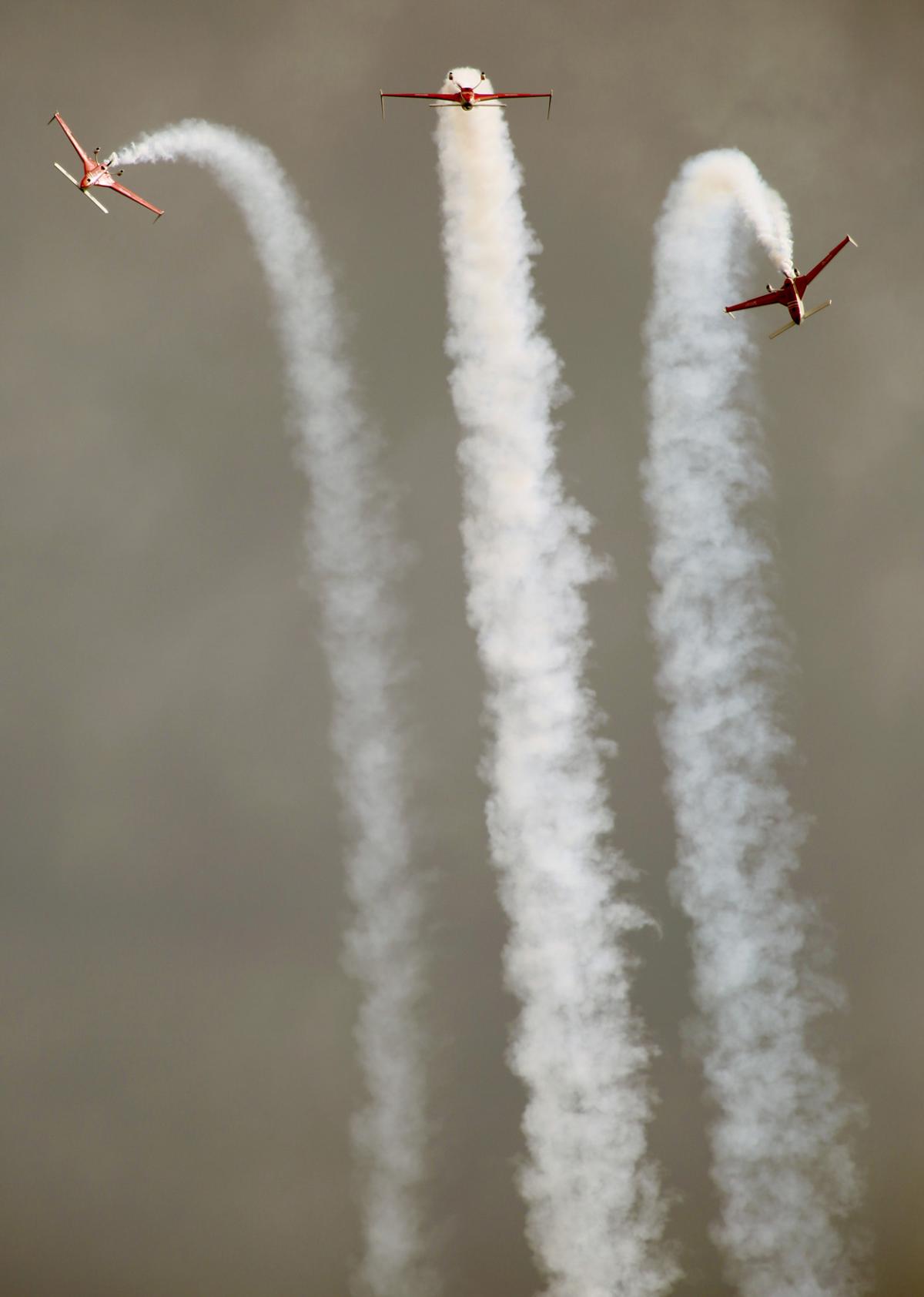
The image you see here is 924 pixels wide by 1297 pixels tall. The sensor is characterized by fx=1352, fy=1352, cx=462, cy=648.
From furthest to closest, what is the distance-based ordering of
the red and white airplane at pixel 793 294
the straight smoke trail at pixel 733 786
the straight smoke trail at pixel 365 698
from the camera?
the straight smoke trail at pixel 365 698 → the straight smoke trail at pixel 733 786 → the red and white airplane at pixel 793 294

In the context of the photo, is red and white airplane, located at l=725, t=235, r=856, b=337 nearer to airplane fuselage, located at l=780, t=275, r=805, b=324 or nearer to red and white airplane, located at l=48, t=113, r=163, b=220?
airplane fuselage, located at l=780, t=275, r=805, b=324

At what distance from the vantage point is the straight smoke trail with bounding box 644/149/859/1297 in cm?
3450

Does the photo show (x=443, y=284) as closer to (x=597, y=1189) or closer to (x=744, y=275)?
(x=744, y=275)

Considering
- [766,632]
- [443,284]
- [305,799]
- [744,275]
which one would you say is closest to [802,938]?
[766,632]

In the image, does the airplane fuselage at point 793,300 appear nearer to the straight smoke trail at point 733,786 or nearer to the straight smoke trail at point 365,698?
the straight smoke trail at point 733,786

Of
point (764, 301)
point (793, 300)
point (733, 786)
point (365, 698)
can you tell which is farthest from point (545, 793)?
point (793, 300)

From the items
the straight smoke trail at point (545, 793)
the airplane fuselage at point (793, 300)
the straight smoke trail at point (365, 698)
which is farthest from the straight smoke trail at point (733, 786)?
the straight smoke trail at point (365, 698)

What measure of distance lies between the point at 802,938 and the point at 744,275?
1745 cm

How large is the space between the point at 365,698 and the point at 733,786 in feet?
34.7

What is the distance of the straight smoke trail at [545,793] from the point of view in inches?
1361

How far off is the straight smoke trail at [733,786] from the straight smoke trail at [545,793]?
2.06 meters

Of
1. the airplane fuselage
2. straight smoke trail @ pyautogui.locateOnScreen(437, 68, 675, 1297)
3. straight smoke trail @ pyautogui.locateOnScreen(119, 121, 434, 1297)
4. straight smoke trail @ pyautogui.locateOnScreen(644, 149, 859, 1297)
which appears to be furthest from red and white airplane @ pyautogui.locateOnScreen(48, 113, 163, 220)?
the airplane fuselage

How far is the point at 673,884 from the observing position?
35.3 m

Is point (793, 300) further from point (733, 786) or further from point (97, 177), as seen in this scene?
point (97, 177)
